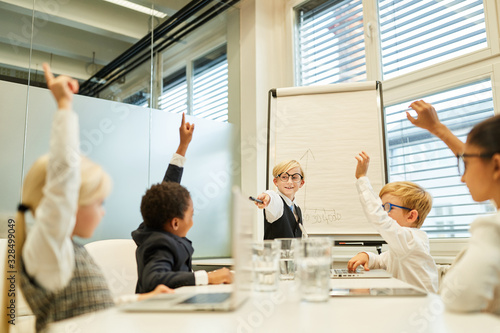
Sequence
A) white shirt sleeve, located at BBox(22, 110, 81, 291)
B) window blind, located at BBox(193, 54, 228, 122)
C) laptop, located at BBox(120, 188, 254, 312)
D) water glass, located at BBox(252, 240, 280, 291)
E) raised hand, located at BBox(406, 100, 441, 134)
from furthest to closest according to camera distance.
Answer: window blind, located at BBox(193, 54, 228, 122) → raised hand, located at BBox(406, 100, 441, 134) → water glass, located at BBox(252, 240, 280, 291) → laptop, located at BBox(120, 188, 254, 312) → white shirt sleeve, located at BBox(22, 110, 81, 291)

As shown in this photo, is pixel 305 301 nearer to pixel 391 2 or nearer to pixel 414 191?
pixel 414 191

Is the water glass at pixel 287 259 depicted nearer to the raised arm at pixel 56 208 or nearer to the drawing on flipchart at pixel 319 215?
the raised arm at pixel 56 208

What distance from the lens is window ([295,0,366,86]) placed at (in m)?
3.17

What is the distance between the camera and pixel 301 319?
64 cm

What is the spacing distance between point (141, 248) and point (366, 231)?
172 cm

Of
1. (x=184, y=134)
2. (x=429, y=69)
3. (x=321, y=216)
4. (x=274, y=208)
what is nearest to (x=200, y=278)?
(x=184, y=134)

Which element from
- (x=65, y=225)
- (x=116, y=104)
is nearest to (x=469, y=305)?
(x=65, y=225)

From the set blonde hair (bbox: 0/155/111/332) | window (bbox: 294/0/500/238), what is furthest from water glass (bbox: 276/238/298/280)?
window (bbox: 294/0/500/238)

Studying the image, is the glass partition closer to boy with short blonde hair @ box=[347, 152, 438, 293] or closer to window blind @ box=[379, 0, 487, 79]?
boy with short blonde hair @ box=[347, 152, 438, 293]

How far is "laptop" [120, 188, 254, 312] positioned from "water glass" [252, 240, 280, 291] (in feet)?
0.30

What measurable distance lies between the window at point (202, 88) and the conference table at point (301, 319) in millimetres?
2621

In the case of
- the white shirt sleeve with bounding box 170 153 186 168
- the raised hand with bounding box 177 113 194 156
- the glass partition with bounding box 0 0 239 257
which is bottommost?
the white shirt sleeve with bounding box 170 153 186 168

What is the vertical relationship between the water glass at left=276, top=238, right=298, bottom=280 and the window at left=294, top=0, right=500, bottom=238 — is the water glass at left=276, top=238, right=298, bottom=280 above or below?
below

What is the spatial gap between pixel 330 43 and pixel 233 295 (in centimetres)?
301
